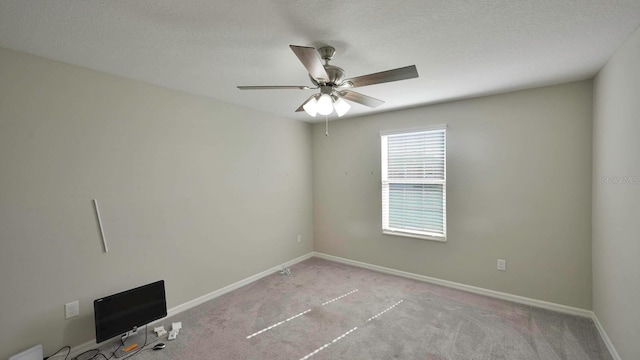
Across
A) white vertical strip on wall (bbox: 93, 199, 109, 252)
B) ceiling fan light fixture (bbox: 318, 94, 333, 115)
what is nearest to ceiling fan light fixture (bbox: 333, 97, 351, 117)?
ceiling fan light fixture (bbox: 318, 94, 333, 115)

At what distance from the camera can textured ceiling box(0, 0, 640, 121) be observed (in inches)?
56.5

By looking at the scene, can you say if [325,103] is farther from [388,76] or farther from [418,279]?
[418,279]

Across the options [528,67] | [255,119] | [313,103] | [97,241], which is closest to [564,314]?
[528,67]

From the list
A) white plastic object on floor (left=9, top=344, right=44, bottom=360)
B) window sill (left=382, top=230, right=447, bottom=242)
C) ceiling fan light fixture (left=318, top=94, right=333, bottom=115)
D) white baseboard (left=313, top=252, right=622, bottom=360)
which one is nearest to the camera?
white plastic object on floor (left=9, top=344, right=44, bottom=360)

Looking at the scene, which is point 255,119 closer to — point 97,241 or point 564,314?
point 97,241

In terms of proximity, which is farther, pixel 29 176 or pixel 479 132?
pixel 479 132

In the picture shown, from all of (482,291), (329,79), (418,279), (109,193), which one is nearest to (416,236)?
(418,279)

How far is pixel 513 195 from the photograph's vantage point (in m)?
2.93

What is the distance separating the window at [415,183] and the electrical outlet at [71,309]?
347 centimetres

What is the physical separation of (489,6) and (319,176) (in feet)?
11.2

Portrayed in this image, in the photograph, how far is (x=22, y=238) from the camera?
1.93 meters

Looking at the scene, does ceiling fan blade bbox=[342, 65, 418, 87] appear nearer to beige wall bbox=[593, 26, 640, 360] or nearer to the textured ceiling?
the textured ceiling

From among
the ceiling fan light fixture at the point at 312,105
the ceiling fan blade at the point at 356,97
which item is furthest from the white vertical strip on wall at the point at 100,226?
the ceiling fan blade at the point at 356,97

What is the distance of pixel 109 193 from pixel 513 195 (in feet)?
13.6
